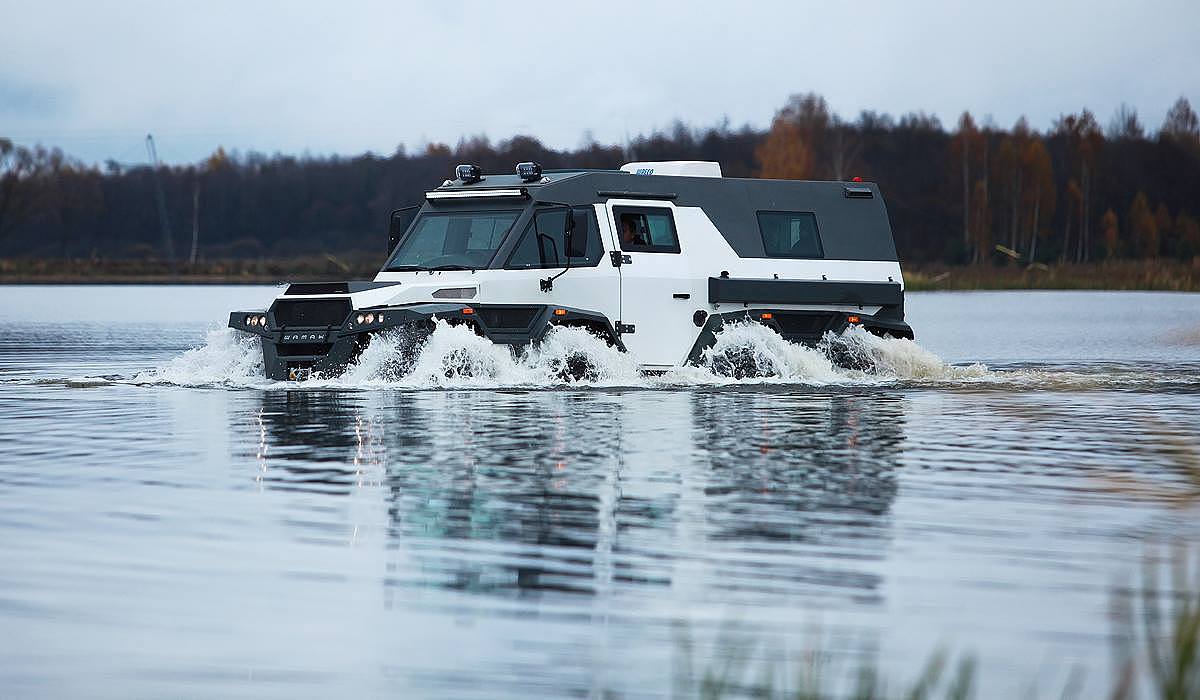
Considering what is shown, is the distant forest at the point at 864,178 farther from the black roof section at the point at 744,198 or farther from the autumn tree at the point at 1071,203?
the black roof section at the point at 744,198

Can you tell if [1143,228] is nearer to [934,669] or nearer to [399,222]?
[399,222]

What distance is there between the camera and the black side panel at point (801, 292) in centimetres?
2019

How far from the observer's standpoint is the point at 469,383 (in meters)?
19.3

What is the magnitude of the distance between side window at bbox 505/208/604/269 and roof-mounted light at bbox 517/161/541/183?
2.17 feet

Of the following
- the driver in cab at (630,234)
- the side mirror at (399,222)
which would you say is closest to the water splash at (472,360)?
the driver in cab at (630,234)

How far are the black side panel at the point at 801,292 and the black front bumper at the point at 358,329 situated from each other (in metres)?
1.46

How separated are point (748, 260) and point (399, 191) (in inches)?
3635

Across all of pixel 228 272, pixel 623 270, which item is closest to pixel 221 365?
pixel 623 270

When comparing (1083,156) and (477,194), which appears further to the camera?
(1083,156)

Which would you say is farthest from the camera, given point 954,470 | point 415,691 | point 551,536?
point 954,470

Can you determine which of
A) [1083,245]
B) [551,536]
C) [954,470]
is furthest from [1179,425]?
[1083,245]

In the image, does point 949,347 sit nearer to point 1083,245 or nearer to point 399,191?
point 399,191

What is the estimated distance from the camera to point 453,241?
20.2 metres

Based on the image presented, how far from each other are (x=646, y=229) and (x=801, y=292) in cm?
197
